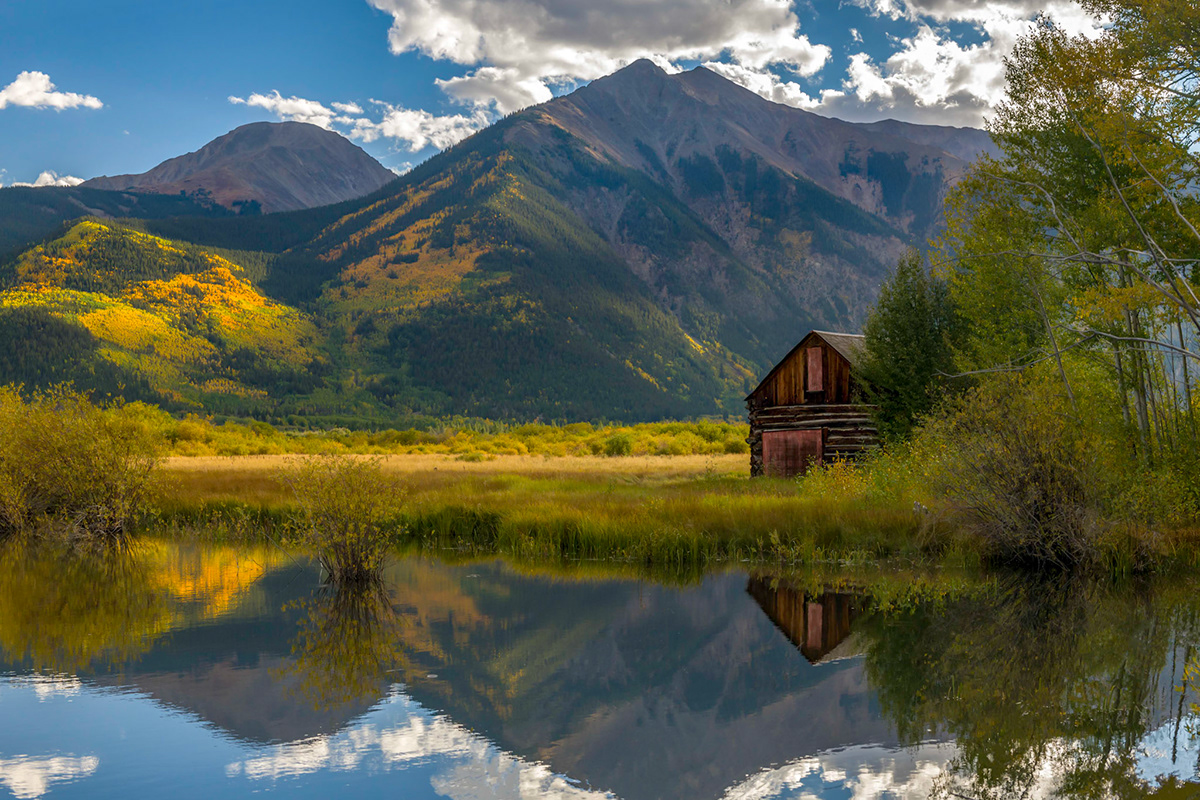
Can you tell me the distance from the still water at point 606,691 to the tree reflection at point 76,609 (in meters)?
0.08

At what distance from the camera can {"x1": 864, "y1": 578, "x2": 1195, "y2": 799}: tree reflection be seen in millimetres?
8414

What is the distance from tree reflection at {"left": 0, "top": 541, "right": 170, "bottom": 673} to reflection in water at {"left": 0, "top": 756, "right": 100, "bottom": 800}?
3.62 meters

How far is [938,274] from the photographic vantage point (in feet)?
111

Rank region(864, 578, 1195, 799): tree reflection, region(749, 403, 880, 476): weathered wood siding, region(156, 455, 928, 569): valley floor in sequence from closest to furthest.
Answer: region(864, 578, 1195, 799): tree reflection → region(156, 455, 928, 569): valley floor → region(749, 403, 880, 476): weathered wood siding

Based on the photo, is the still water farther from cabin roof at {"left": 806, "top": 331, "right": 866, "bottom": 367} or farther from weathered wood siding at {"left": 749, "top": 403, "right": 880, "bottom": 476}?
cabin roof at {"left": 806, "top": 331, "right": 866, "bottom": 367}

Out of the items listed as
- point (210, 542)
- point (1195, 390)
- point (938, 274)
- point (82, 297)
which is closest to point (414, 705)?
Answer: point (210, 542)

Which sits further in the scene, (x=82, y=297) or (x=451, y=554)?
(x=82, y=297)

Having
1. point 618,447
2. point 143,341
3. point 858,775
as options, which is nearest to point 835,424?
point 858,775

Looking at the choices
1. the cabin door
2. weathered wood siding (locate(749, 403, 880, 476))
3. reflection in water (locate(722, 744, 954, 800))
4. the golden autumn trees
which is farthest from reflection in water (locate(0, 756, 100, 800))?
the cabin door

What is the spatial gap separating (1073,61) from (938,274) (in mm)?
15547

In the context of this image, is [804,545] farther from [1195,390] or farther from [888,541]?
[1195,390]

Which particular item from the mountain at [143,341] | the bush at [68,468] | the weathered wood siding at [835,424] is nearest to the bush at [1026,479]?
the weathered wood siding at [835,424]

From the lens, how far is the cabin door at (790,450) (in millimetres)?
37312

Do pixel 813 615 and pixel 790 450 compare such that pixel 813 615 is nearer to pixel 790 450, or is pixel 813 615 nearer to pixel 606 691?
pixel 606 691
